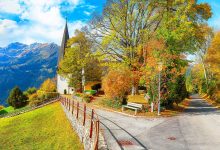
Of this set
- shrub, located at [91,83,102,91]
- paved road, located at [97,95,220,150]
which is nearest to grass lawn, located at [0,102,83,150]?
paved road, located at [97,95,220,150]

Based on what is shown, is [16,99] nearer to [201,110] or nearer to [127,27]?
[127,27]

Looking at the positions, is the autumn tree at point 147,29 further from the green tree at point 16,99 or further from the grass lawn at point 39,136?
the green tree at point 16,99

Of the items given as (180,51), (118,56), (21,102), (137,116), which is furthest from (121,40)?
(21,102)

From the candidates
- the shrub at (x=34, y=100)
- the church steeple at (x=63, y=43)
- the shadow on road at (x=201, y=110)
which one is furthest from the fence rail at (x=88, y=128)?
the church steeple at (x=63, y=43)

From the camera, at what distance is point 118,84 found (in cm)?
3188

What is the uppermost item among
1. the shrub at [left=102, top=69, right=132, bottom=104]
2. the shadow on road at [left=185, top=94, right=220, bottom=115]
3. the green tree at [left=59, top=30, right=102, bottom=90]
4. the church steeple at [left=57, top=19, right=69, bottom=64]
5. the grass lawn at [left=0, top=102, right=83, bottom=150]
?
the church steeple at [left=57, top=19, right=69, bottom=64]

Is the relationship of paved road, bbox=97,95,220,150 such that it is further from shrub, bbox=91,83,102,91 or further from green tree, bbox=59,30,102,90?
shrub, bbox=91,83,102,91

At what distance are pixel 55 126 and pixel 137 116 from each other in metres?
7.97

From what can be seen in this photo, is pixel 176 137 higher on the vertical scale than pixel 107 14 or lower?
lower

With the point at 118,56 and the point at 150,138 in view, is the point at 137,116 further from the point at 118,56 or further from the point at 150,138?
the point at 118,56

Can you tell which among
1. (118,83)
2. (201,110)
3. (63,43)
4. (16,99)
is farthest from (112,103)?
(16,99)

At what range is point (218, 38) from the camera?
43469 mm

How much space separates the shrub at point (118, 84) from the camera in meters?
31.4

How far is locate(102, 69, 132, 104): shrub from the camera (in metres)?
31.4
